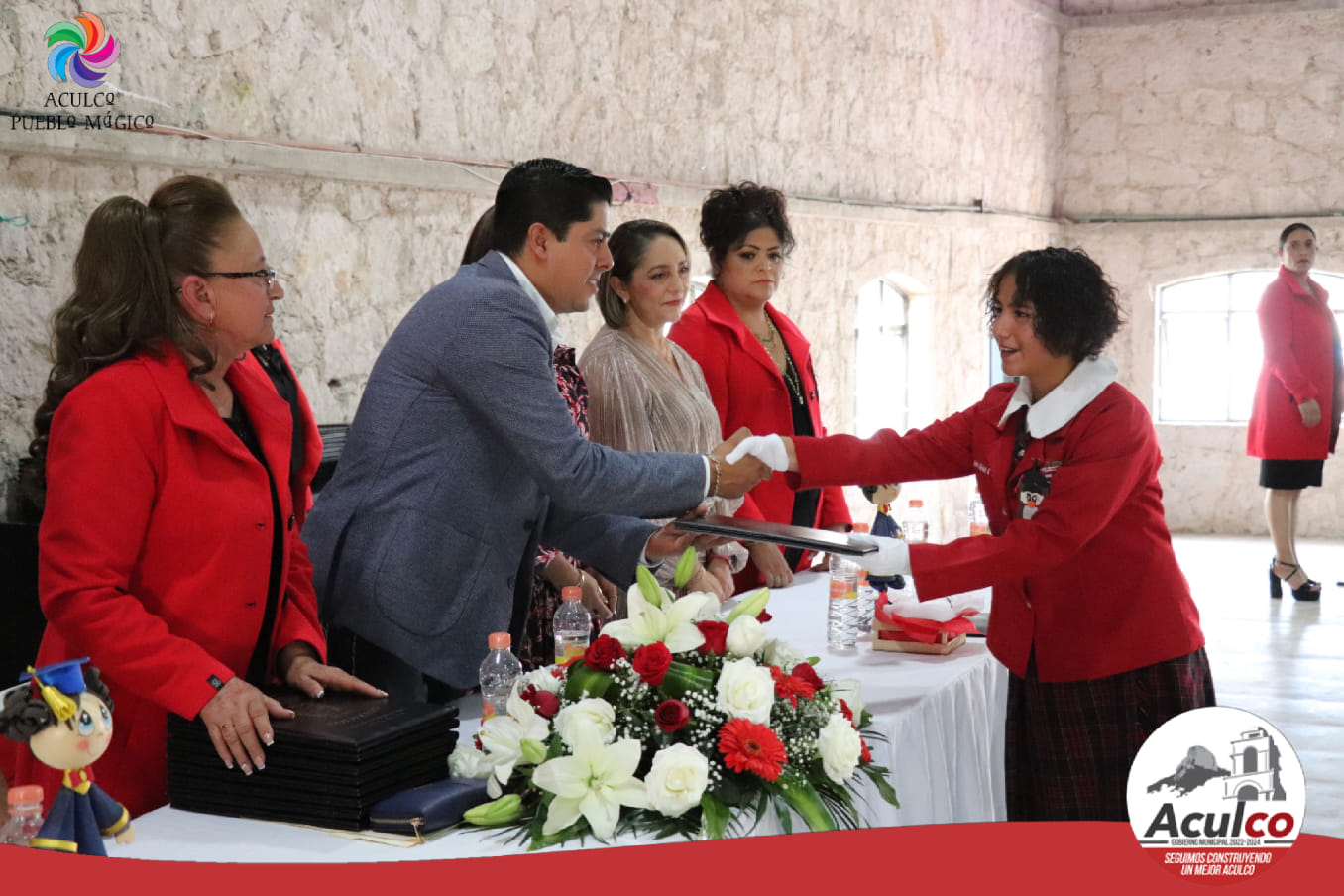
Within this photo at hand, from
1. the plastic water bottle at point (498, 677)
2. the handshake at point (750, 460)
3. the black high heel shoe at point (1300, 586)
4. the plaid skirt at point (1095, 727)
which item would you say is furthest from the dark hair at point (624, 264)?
the black high heel shoe at point (1300, 586)

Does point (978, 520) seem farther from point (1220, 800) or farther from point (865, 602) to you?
point (1220, 800)

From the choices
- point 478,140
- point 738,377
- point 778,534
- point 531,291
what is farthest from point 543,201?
point 478,140

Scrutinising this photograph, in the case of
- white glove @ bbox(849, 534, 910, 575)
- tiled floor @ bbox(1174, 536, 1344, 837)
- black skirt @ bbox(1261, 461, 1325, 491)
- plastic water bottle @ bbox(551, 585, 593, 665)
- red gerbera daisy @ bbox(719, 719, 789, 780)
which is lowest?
tiled floor @ bbox(1174, 536, 1344, 837)

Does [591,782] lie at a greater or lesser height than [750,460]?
lesser

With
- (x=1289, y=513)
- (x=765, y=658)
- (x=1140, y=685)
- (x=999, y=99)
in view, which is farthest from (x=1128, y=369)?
(x=765, y=658)

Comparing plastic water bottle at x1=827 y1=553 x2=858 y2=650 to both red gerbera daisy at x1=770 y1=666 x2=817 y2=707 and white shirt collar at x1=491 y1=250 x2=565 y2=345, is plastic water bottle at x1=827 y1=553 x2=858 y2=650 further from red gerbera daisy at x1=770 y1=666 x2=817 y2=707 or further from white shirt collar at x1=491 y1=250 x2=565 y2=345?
red gerbera daisy at x1=770 y1=666 x2=817 y2=707

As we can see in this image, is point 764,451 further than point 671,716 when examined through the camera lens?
Yes

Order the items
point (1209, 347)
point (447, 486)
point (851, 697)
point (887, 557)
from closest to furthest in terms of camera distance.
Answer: point (851, 697) → point (447, 486) → point (887, 557) → point (1209, 347)

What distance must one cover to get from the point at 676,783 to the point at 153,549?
0.89m

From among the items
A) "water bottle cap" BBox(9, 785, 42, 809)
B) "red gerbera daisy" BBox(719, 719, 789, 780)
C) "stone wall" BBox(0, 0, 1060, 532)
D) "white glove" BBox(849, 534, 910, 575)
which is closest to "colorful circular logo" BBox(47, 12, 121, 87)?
"stone wall" BBox(0, 0, 1060, 532)

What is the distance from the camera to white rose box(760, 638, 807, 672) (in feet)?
7.05

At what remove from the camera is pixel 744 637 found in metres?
2.08

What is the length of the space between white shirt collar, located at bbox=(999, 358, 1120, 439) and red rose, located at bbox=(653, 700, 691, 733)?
4.03 feet

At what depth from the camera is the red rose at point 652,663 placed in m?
1.94
